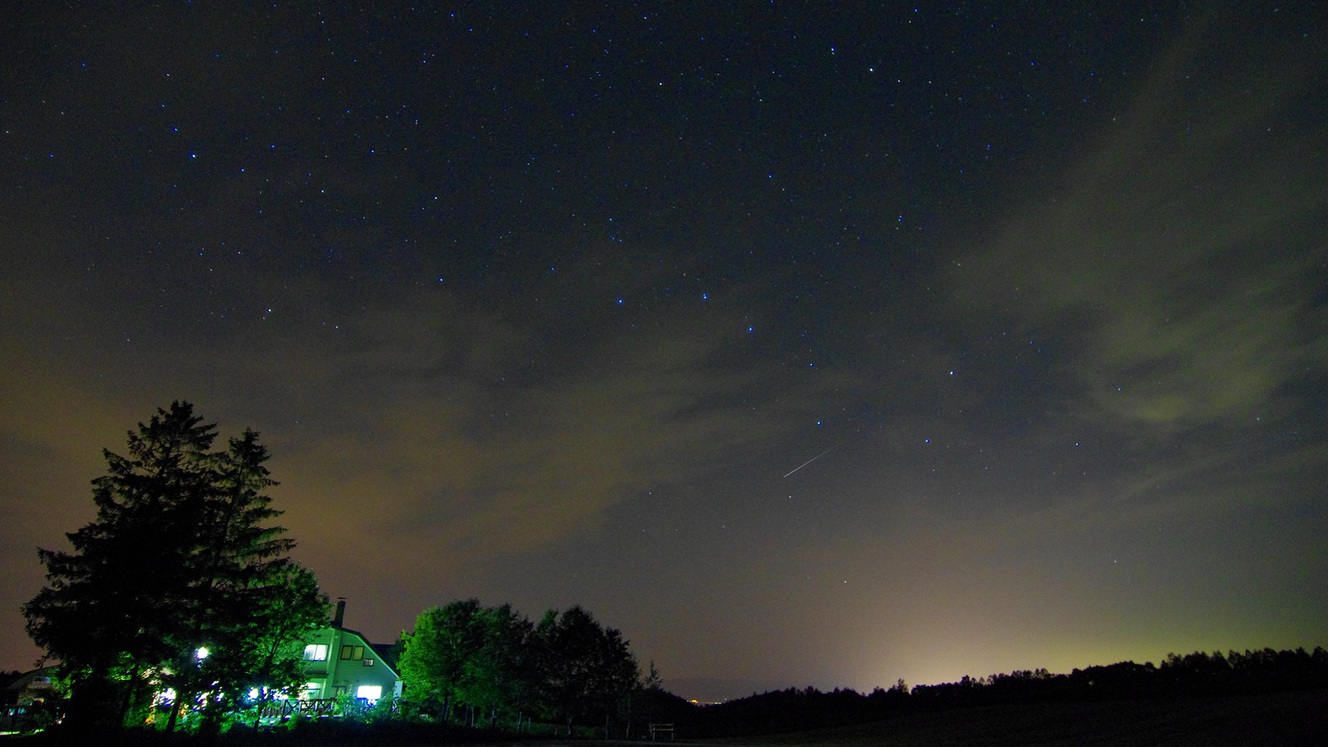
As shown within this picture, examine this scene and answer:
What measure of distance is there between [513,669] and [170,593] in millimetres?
31908

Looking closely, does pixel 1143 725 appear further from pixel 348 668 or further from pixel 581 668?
pixel 348 668

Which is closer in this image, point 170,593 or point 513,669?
point 170,593

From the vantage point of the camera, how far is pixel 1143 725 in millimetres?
42812

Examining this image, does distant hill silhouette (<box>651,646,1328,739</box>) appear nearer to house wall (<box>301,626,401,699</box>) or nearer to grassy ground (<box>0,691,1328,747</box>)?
grassy ground (<box>0,691,1328,747</box>)

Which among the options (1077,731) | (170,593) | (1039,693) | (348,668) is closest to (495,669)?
(348,668)

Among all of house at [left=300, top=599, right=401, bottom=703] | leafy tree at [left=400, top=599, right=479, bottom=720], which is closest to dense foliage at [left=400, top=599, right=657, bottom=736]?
leafy tree at [left=400, top=599, right=479, bottom=720]

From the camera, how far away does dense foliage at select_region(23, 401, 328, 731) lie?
23.5 meters

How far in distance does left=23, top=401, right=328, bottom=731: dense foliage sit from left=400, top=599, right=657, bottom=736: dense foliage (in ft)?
39.9

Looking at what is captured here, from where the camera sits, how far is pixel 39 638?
2325 cm

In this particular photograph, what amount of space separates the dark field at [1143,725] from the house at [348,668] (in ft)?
95.3

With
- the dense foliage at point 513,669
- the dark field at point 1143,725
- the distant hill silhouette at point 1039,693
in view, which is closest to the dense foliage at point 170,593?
the dense foliage at point 513,669

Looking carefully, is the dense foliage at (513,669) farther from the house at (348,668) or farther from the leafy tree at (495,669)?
the house at (348,668)

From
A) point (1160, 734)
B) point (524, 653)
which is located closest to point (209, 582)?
point (524, 653)

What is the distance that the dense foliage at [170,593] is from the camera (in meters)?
23.5
